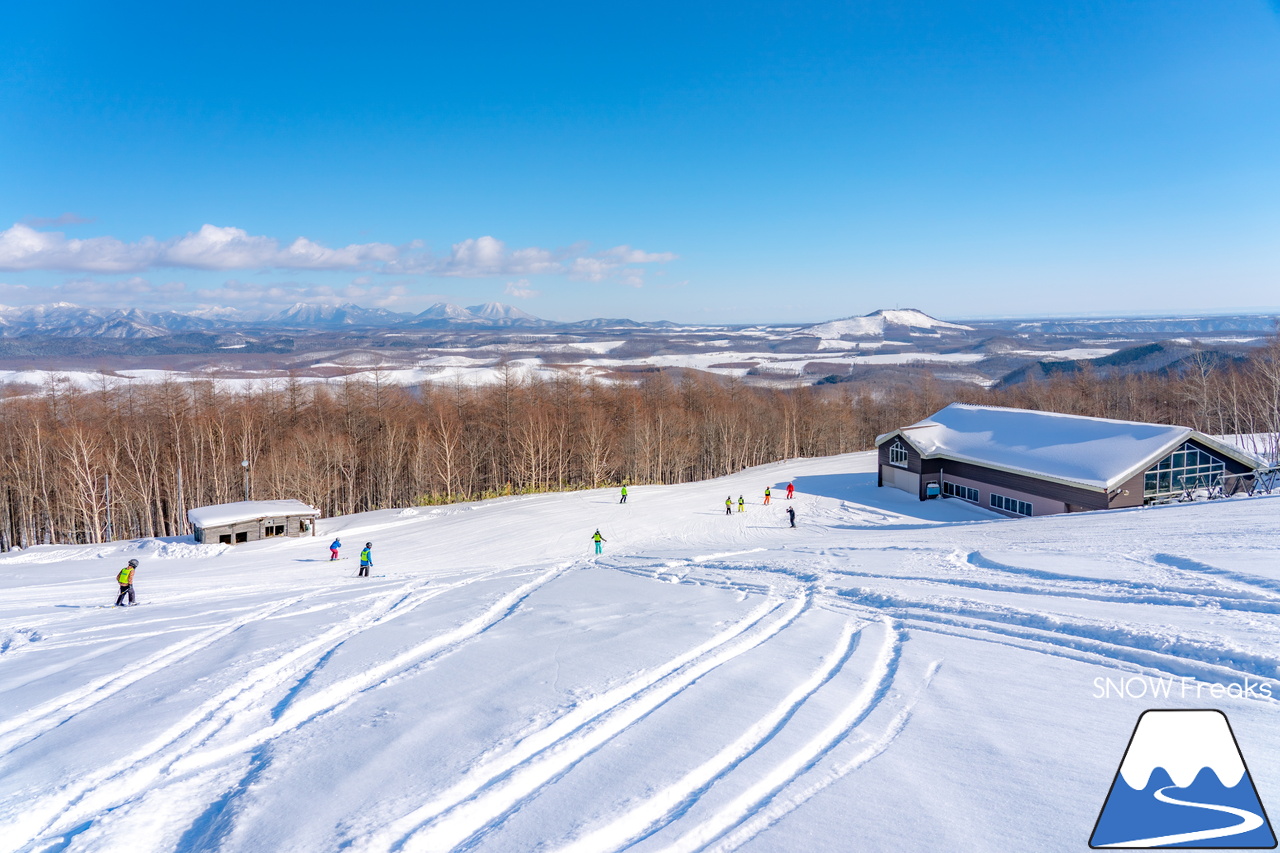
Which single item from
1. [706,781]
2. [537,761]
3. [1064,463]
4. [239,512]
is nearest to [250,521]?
[239,512]

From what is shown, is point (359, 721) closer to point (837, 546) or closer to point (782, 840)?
point (782, 840)

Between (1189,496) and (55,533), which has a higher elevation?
(1189,496)

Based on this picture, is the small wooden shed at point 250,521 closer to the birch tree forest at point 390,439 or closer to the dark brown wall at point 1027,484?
the birch tree forest at point 390,439

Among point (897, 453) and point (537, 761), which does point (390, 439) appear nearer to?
point (897, 453)

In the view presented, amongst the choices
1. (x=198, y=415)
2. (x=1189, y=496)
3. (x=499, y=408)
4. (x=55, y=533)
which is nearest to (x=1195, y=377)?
(x=1189, y=496)

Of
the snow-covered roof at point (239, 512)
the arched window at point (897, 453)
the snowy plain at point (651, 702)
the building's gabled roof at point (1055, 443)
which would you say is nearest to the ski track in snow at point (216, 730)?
the snowy plain at point (651, 702)

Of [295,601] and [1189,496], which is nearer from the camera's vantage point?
[295,601]

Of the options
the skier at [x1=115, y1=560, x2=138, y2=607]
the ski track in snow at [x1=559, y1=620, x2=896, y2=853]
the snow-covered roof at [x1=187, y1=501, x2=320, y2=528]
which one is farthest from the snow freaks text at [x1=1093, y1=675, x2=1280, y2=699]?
the snow-covered roof at [x1=187, y1=501, x2=320, y2=528]
